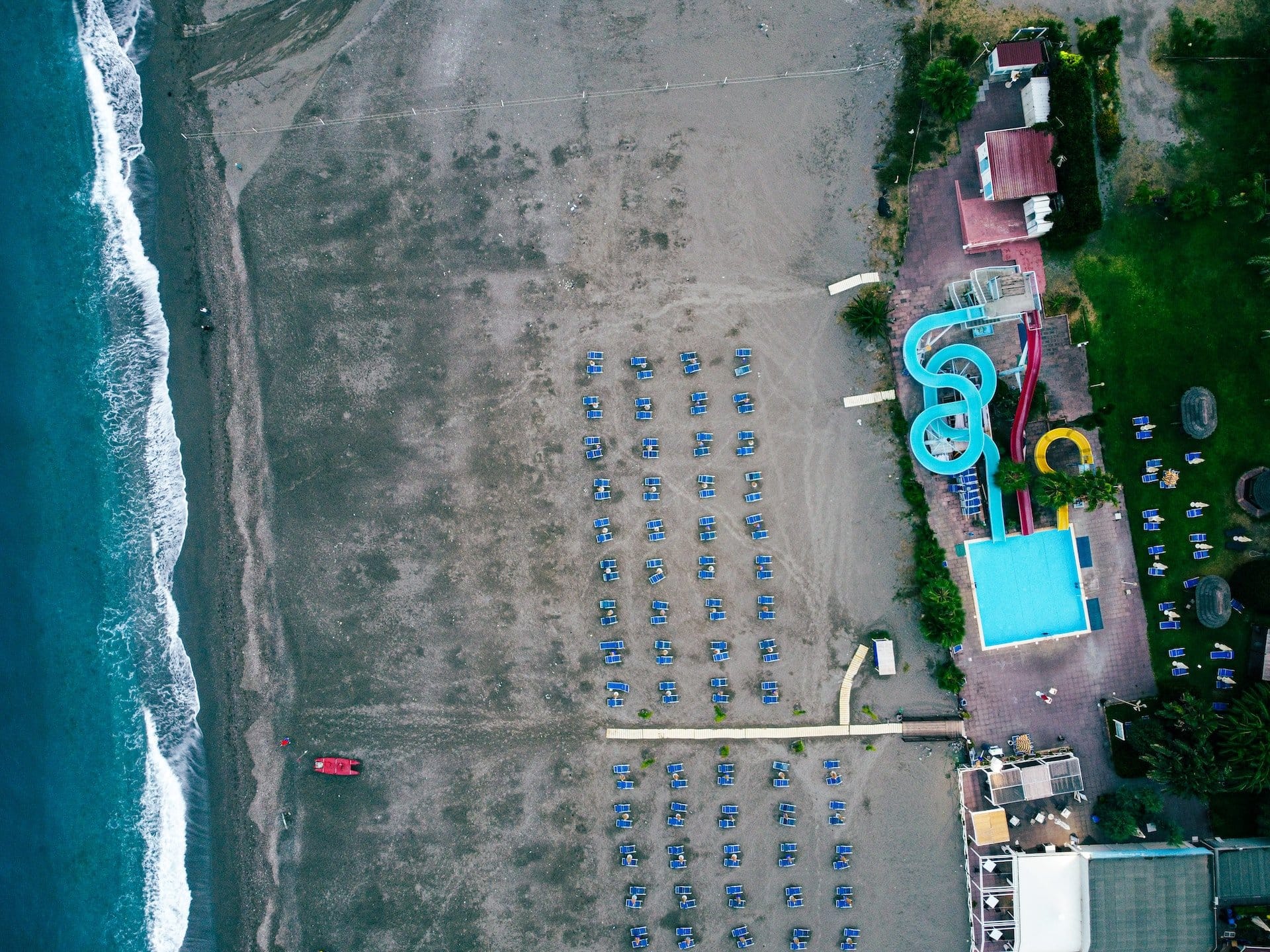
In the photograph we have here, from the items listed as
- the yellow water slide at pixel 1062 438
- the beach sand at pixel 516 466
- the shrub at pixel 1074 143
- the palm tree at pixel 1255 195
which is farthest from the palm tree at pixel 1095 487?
the palm tree at pixel 1255 195

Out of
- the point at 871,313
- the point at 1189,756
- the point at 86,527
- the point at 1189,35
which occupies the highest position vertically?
the point at 1189,35

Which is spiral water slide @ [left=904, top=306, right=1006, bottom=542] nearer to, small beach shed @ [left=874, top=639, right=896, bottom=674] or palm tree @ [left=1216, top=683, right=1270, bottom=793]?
small beach shed @ [left=874, top=639, right=896, bottom=674]

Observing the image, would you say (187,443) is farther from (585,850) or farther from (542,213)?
(585,850)

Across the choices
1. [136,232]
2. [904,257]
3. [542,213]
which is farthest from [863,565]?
[136,232]


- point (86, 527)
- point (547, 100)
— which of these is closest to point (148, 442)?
point (86, 527)

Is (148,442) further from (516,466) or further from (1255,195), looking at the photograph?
(1255,195)

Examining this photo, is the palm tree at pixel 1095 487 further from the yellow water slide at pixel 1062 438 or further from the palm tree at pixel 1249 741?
the palm tree at pixel 1249 741
